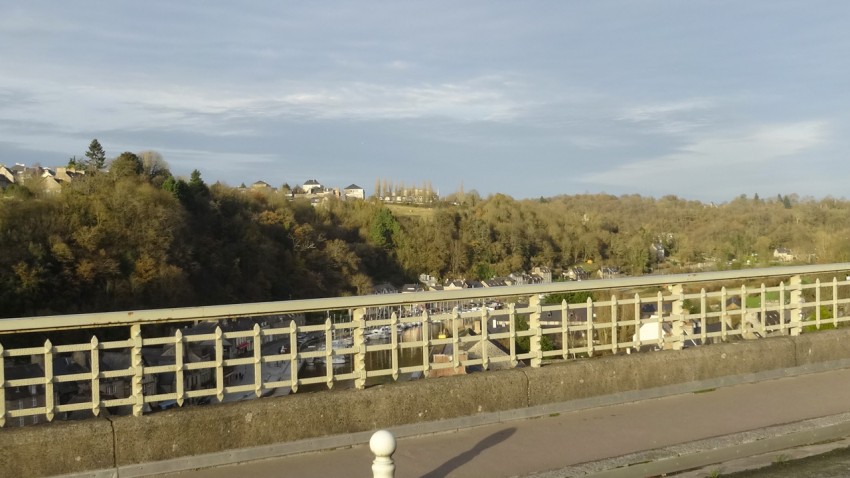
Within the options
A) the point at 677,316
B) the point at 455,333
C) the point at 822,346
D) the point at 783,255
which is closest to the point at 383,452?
the point at 455,333

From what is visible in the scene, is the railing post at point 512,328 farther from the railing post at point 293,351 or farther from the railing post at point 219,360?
the railing post at point 219,360

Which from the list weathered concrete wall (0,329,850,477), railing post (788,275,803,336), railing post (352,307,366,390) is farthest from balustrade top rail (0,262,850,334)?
railing post (788,275,803,336)

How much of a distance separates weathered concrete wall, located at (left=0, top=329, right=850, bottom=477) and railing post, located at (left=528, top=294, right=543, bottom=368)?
147 millimetres

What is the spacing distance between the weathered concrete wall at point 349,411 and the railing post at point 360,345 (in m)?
0.12

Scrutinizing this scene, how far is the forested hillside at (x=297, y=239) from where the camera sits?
73562mm

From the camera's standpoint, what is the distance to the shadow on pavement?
6766 millimetres

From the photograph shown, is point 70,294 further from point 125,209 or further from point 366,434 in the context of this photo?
point 366,434

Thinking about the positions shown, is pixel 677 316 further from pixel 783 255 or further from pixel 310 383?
pixel 783 255

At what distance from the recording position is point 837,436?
8359 mm

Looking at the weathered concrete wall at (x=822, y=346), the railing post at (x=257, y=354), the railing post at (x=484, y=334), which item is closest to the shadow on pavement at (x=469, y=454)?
the railing post at (x=484, y=334)

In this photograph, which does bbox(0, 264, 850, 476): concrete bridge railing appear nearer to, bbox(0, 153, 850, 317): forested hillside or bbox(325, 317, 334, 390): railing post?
bbox(325, 317, 334, 390): railing post

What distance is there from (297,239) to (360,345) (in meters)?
112

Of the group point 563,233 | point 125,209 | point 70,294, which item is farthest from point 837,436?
point 563,233

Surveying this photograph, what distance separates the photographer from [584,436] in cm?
795
